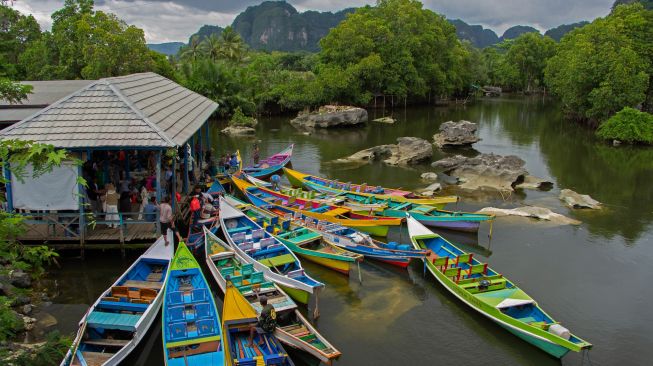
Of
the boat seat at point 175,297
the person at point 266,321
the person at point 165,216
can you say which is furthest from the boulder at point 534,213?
the boat seat at point 175,297

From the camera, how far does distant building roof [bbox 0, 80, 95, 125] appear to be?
21.2 meters

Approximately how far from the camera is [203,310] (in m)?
12.4

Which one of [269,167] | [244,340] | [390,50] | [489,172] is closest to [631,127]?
[489,172]

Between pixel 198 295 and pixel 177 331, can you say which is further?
pixel 198 295

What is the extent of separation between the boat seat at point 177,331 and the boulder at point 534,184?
23.3 metres

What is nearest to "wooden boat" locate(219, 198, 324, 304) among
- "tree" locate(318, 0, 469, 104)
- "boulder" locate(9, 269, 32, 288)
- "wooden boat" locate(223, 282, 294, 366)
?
"wooden boat" locate(223, 282, 294, 366)

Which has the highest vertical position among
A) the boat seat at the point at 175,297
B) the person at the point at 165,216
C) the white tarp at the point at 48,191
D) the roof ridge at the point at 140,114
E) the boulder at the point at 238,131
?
the roof ridge at the point at 140,114

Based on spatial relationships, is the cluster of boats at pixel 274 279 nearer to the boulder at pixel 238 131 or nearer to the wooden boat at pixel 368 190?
the wooden boat at pixel 368 190

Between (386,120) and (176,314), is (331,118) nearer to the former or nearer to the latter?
(386,120)

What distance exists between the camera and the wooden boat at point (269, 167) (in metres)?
29.3

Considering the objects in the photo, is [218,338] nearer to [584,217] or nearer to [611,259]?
[611,259]

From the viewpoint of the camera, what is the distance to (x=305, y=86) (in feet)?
188

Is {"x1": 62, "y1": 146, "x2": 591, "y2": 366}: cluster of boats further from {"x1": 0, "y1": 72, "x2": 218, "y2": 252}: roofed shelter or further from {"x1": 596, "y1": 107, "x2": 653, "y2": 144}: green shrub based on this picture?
{"x1": 596, "y1": 107, "x2": 653, "y2": 144}: green shrub

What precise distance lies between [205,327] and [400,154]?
2650 centimetres
